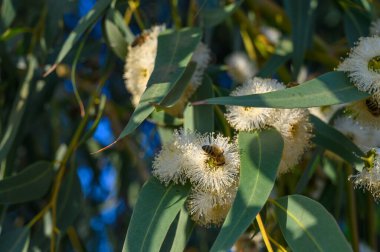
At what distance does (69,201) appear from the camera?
1.61 m

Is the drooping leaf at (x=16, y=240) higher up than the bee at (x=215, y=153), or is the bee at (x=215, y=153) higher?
the bee at (x=215, y=153)

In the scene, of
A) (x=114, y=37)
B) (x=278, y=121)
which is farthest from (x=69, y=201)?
(x=278, y=121)

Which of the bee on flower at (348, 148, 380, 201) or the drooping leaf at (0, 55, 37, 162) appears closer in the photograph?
the bee on flower at (348, 148, 380, 201)

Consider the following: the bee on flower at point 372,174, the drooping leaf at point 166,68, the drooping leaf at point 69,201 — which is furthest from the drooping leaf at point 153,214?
the drooping leaf at point 69,201

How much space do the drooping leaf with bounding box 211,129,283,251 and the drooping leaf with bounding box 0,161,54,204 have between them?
472 millimetres

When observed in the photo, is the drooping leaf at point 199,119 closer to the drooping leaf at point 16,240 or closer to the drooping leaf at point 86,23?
the drooping leaf at point 86,23

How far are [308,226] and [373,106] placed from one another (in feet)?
0.71

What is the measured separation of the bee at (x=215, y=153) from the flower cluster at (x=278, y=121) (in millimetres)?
76

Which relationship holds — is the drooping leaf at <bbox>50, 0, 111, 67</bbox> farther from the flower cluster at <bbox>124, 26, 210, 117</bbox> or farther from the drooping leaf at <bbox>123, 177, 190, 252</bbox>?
the drooping leaf at <bbox>123, 177, 190, 252</bbox>

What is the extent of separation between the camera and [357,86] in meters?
1.16

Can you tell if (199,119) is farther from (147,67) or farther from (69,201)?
(69,201)

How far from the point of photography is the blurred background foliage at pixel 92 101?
1.53 meters

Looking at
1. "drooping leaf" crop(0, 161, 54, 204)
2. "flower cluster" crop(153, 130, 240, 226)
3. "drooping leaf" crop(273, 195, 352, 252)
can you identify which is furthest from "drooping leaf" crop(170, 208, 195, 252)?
"drooping leaf" crop(0, 161, 54, 204)

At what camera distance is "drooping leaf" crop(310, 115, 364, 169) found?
1.36 meters
